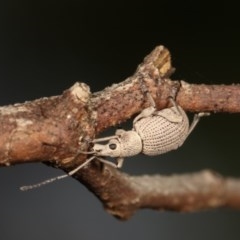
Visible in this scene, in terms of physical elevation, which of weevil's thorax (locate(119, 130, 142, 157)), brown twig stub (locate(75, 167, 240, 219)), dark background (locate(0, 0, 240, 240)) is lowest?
brown twig stub (locate(75, 167, 240, 219))

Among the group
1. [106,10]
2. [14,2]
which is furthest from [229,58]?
[14,2]

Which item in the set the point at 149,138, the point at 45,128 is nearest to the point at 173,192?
the point at 149,138

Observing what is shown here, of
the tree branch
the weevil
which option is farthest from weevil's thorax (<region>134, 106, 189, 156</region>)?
the tree branch

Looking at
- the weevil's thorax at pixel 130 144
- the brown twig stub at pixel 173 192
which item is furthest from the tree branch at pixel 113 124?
the weevil's thorax at pixel 130 144

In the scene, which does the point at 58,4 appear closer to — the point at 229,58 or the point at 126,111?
the point at 229,58

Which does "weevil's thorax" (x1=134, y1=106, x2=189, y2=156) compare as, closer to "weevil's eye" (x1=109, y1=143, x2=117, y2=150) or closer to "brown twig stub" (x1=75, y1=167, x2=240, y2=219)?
"weevil's eye" (x1=109, y1=143, x2=117, y2=150)

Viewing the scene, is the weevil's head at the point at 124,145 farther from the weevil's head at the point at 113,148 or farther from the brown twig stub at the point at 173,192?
the brown twig stub at the point at 173,192

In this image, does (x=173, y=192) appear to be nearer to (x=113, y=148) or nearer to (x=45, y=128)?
(x=113, y=148)
